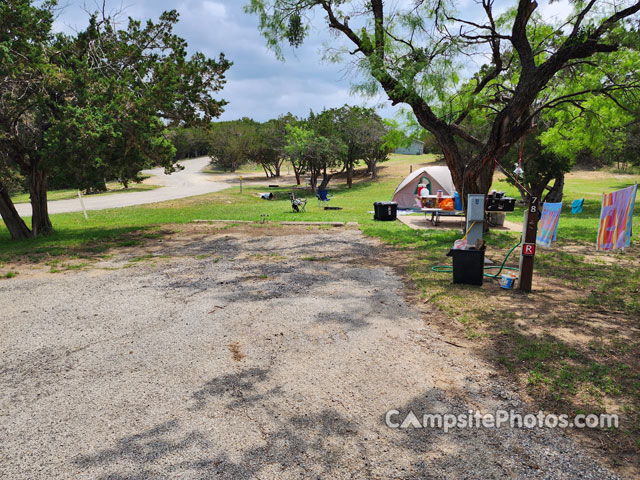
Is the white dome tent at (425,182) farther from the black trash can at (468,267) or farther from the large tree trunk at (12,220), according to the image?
the large tree trunk at (12,220)

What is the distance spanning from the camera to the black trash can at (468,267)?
634 centimetres

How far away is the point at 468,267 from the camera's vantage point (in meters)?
6.41

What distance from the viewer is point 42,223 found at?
41.3 feet

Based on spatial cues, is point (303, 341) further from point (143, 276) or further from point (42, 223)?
point (42, 223)

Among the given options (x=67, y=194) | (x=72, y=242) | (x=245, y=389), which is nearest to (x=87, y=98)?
(x=72, y=242)

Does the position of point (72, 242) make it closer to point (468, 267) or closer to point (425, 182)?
point (468, 267)

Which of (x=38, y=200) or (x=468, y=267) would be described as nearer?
(x=468, y=267)

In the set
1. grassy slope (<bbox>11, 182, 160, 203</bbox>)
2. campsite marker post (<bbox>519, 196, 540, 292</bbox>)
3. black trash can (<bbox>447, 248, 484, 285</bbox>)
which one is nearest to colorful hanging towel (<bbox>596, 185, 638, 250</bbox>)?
campsite marker post (<bbox>519, 196, 540, 292</bbox>)

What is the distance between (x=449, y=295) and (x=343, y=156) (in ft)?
99.2

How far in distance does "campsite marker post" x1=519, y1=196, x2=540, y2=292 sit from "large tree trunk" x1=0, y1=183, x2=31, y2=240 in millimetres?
14178

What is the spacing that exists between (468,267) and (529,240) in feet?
3.36

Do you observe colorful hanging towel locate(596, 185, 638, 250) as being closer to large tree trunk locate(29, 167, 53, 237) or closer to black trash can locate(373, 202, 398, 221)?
black trash can locate(373, 202, 398, 221)

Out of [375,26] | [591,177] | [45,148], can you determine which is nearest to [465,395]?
[375,26]

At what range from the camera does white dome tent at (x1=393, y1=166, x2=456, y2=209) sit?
2122 centimetres
